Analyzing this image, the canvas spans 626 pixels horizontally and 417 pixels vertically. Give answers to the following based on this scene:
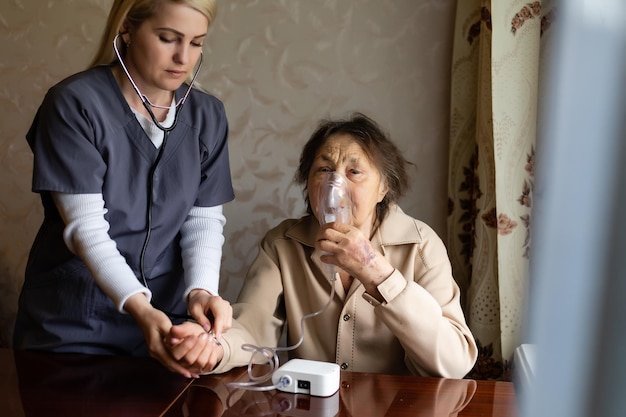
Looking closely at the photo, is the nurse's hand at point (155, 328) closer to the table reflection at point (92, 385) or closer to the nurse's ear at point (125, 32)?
the table reflection at point (92, 385)

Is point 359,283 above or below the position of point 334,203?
below

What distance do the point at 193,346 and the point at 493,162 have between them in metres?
0.99

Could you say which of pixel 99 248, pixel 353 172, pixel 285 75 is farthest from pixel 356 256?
pixel 285 75

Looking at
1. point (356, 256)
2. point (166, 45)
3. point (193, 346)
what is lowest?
point (193, 346)

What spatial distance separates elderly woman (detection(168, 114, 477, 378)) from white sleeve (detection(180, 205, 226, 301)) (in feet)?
0.43

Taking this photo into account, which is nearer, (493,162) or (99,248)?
(99,248)

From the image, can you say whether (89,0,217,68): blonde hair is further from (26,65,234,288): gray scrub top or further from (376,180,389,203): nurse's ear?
(376,180,389,203): nurse's ear

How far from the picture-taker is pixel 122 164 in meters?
1.42

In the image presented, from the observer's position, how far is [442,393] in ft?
4.26

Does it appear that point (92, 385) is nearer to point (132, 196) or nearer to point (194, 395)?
point (194, 395)

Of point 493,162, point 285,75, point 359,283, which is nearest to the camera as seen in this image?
point 359,283

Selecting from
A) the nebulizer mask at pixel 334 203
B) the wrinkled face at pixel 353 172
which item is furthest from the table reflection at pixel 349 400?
the wrinkled face at pixel 353 172

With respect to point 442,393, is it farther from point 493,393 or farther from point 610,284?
point 610,284

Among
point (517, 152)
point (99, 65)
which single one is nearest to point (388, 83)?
point (517, 152)
